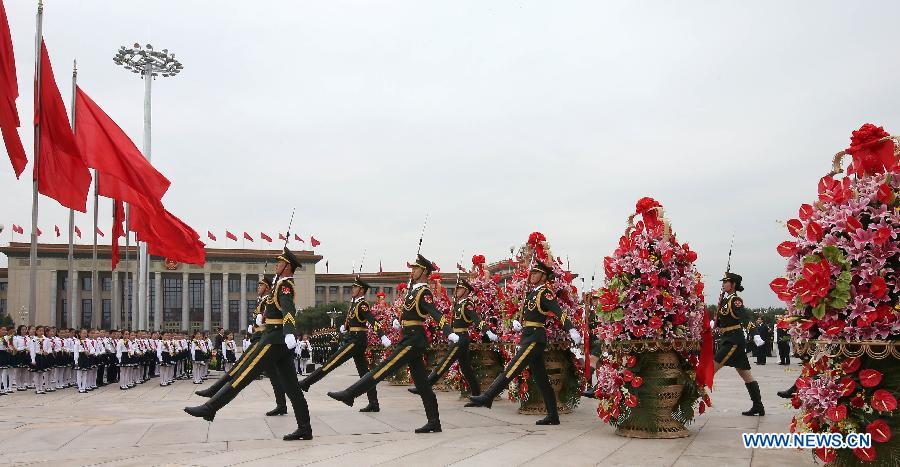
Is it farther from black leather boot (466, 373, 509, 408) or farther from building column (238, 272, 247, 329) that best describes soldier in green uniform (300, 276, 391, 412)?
building column (238, 272, 247, 329)

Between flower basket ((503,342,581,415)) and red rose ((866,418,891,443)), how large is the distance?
550cm

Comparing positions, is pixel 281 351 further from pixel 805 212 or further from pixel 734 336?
pixel 734 336

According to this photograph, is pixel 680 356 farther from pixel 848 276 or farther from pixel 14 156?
pixel 14 156

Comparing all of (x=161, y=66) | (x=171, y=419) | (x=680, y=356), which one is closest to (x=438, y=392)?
(x=171, y=419)

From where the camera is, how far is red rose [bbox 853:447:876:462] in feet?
18.8

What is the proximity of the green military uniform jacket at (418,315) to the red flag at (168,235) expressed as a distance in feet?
34.0

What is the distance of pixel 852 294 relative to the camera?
5863 mm

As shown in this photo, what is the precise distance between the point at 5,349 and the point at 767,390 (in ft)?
58.7

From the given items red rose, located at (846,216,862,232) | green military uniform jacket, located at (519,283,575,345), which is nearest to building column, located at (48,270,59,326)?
green military uniform jacket, located at (519,283,575,345)

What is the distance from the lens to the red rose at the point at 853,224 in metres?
5.86

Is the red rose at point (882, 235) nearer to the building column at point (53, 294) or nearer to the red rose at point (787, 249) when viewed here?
the red rose at point (787, 249)

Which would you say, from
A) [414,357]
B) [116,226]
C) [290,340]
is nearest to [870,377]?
[414,357]

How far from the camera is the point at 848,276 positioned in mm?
5812

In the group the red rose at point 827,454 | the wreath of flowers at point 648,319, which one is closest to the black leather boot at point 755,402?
the wreath of flowers at point 648,319
